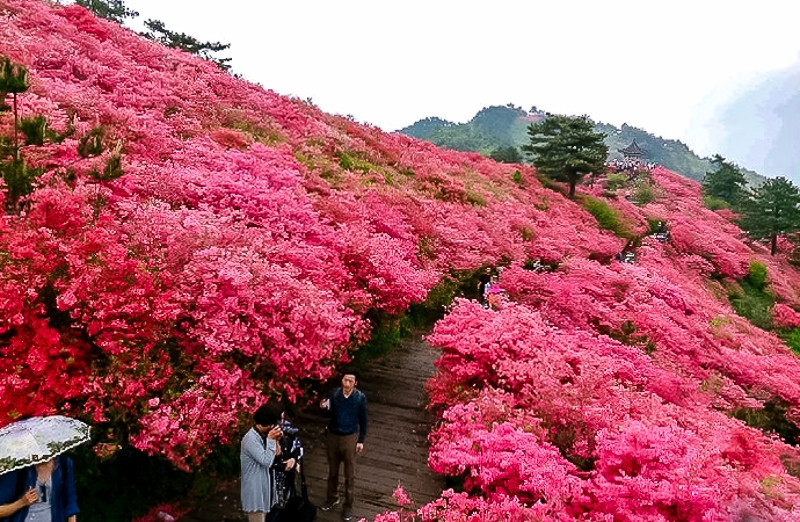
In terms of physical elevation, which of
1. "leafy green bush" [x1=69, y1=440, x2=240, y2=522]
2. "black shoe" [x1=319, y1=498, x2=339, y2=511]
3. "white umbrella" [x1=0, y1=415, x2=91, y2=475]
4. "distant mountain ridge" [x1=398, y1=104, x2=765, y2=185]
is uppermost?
"distant mountain ridge" [x1=398, y1=104, x2=765, y2=185]

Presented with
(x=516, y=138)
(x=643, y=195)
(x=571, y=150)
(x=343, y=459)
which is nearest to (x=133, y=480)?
(x=343, y=459)

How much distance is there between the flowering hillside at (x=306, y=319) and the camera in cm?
554

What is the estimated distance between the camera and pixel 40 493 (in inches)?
148

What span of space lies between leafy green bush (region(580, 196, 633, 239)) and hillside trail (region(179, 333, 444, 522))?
61.4 ft

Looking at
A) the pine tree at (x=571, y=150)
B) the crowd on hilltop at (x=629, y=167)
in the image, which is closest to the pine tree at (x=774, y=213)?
the pine tree at (x=571, y=150)

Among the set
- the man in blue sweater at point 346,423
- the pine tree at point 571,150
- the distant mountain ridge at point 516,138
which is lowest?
the man in blue sweater at point 346,423

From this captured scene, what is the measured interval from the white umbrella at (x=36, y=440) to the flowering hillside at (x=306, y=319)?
4.30 ft

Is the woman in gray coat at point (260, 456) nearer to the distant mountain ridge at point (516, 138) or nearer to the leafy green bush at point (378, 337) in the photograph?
the leafy green bush at point (378, 337)

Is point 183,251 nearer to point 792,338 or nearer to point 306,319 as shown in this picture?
point 306,319

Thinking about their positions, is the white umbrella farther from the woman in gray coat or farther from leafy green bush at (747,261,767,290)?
leafy green bush at (747,261,767,290)

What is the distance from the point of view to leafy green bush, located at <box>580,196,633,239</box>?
85.4ft

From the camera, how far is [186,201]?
30.2ft

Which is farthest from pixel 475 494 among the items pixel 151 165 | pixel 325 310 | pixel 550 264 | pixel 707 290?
pixel 707 290

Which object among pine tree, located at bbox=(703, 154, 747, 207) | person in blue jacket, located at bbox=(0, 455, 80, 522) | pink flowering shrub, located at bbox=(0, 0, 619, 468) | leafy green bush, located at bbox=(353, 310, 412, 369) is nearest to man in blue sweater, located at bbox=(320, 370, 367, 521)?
pink flowering shrub, located at bbox=(0, 0, 619, 468)
